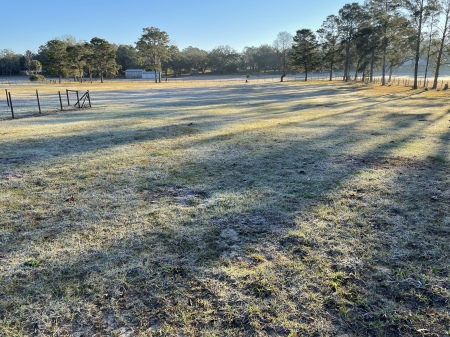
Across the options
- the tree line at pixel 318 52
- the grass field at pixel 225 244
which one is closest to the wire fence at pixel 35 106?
the grass field at pixel 225 244

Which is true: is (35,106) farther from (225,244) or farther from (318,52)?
(318,52)

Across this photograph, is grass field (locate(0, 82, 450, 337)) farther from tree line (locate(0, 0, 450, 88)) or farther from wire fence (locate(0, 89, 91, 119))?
tree line (locate(0, 0, 450, 88))

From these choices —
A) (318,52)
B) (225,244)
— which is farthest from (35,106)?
(318,52)

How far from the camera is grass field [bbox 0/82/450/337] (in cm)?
212

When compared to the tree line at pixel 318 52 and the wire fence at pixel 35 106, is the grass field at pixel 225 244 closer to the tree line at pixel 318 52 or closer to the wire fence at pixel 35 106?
the wire fence at pixel 35 106

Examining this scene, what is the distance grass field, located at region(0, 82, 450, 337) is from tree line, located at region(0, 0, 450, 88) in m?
33.7

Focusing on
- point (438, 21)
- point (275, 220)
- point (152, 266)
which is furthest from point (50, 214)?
point (438, 21)

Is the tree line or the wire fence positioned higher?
the tree line

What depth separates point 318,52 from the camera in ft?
187

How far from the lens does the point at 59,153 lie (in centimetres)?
673

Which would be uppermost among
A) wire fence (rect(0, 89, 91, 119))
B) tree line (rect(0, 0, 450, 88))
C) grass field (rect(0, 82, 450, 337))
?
tree line (rect(0, 0, 450, 88))

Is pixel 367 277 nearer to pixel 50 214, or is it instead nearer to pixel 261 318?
pixel 261 318

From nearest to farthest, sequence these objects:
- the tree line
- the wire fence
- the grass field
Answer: the grass field, the wire fence, the tree line

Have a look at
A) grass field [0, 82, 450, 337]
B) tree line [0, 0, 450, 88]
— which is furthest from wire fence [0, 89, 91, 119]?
tree line [0, 0, 450, 88]
